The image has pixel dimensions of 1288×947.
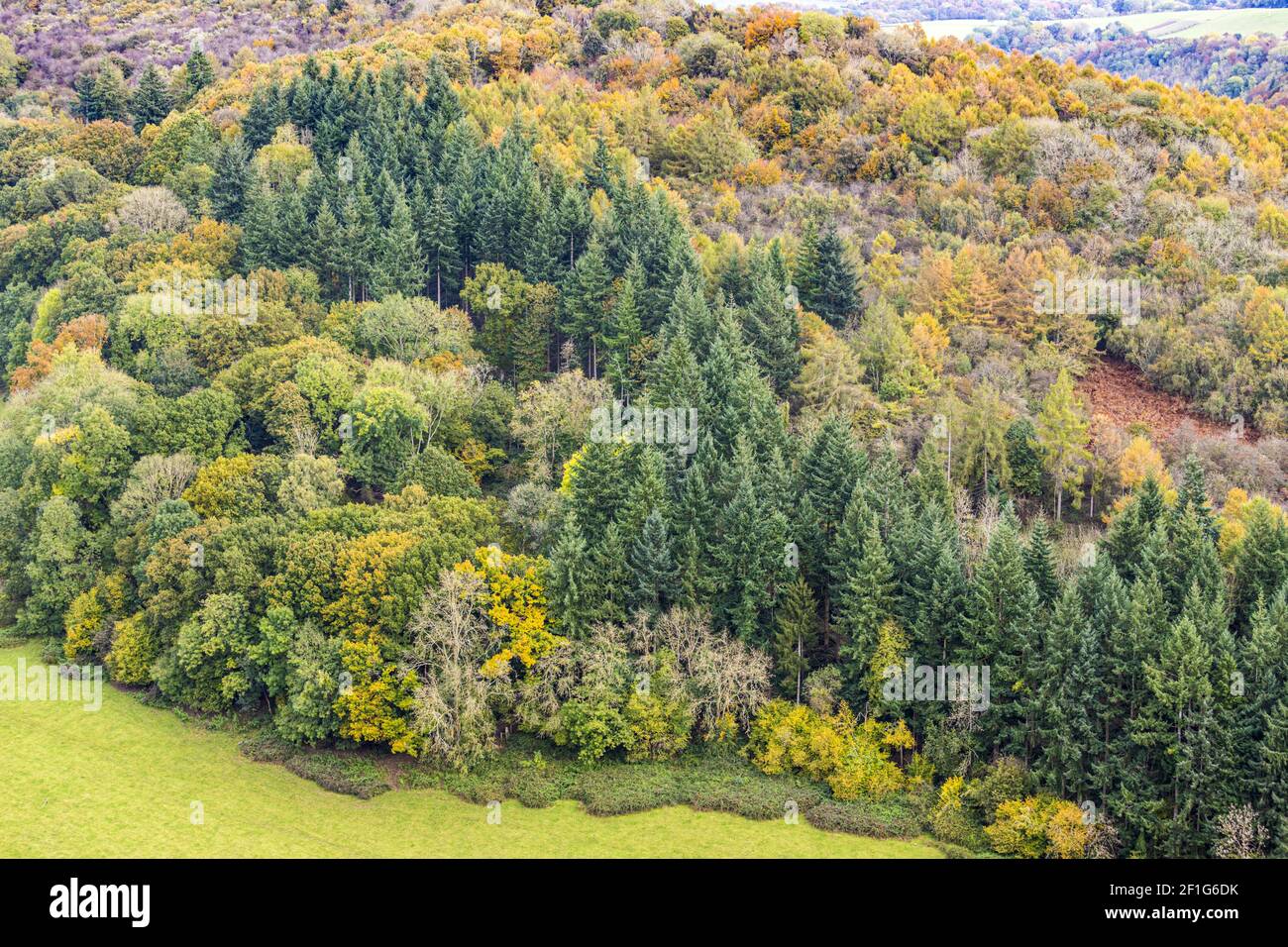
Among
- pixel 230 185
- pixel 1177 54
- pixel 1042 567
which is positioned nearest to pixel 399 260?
pixel 230 185

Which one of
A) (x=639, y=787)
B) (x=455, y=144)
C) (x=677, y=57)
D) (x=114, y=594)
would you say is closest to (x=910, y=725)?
(x=639, y=787)

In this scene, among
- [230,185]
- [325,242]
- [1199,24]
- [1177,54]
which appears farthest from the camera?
[1199,24]

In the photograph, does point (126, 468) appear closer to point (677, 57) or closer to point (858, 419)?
point (858, 419)

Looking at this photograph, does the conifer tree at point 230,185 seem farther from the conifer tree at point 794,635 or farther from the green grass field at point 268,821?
the conifer tree at point 794,635

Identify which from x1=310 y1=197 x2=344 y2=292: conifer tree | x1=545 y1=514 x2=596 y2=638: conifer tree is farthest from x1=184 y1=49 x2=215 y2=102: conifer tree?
x1=545 y1=514 x2=596 y2=638: conifer tree

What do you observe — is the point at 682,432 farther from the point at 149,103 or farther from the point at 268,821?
the point at 149,103

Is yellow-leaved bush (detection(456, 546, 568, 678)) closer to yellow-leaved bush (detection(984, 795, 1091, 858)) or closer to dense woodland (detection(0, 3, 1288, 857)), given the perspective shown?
dense woodland (detection(0, 3, 1288, 857))
